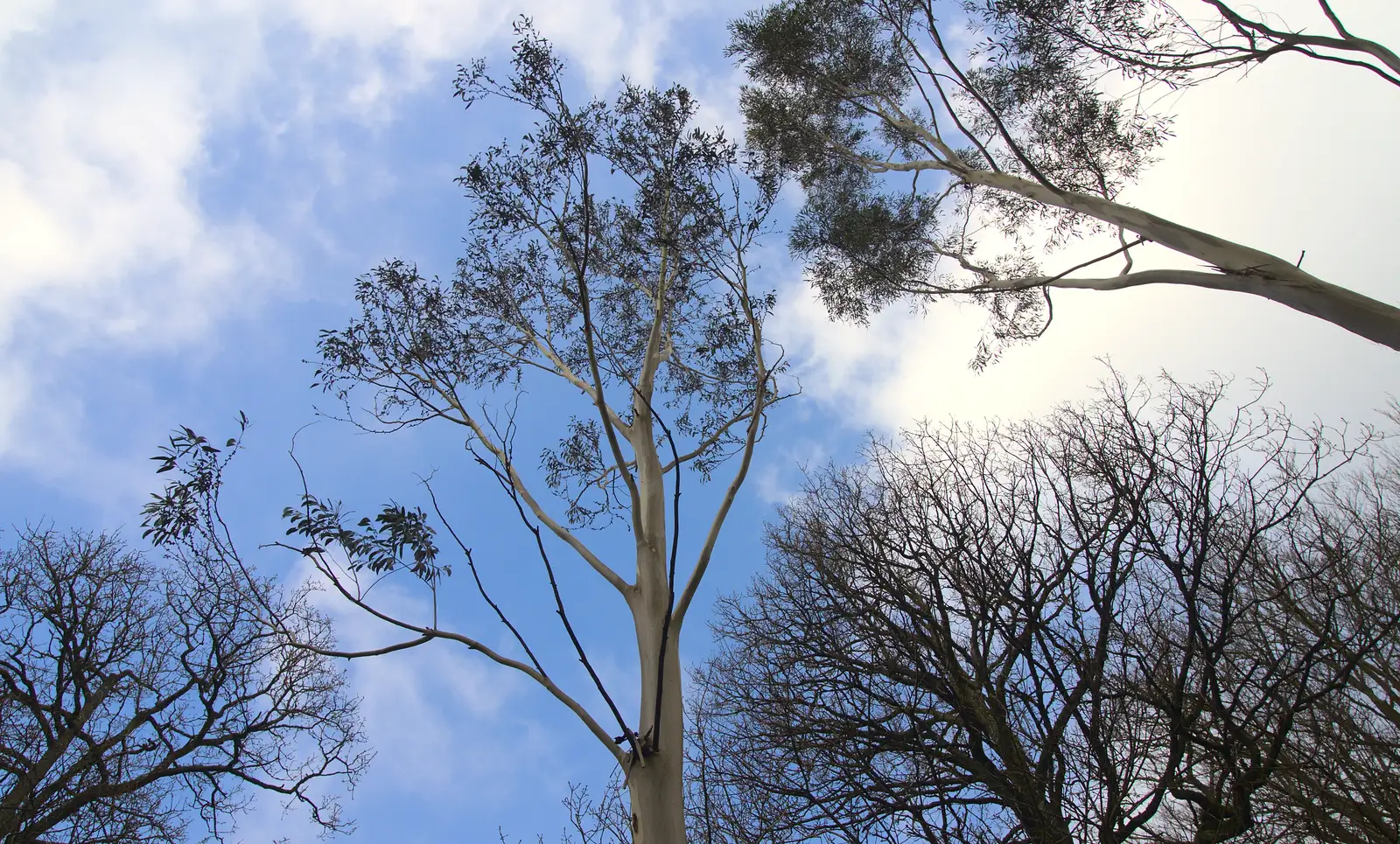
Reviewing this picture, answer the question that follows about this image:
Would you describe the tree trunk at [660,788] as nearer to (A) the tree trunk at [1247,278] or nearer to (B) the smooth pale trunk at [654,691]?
(B) the smooth pale trunk at [654,691]

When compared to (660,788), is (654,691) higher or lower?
higher

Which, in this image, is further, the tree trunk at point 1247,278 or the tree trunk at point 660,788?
the tree trunk at point 1247,278

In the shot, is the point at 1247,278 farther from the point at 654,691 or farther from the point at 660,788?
the point at 660,788

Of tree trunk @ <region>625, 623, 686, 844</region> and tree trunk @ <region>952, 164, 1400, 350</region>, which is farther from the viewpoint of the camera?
tree trunk @ <region>952, 164, 1400, 350</region>

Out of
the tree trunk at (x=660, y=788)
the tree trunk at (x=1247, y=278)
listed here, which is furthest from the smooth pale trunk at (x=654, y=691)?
the tree trunk at (x=1247, y=278)

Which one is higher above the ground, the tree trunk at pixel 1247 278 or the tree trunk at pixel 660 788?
the tree trunk at pixel 1247 278

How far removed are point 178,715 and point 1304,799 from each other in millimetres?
9482

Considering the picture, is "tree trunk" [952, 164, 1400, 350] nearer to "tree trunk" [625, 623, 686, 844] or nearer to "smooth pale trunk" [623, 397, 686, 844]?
"smooth pale trunk" [623, 397, 686, 844]

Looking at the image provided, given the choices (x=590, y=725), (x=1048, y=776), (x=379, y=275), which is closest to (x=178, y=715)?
(x=379, y=275)

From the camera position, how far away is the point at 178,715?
7.78 m

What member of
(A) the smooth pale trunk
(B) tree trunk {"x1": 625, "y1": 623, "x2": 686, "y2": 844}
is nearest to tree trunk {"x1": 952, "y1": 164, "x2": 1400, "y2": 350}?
(A) the smooth pale trunk

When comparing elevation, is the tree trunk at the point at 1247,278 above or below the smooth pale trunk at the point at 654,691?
above

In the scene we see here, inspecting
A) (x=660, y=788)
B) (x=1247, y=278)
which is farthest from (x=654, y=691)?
(x=1247, y=278)

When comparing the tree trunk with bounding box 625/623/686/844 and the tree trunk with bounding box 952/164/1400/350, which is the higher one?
the tree trunk with bounding box 952/164/1400/350
